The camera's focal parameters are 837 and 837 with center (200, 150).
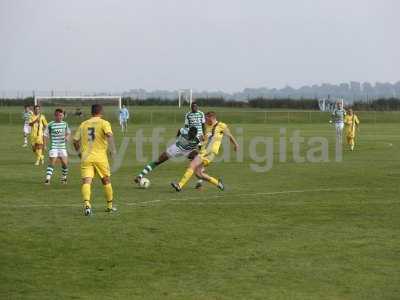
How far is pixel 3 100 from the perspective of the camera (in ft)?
297

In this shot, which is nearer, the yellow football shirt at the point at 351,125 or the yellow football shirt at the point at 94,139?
the yellow football shirt at the point at 94,139

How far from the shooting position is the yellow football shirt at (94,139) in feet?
48.2

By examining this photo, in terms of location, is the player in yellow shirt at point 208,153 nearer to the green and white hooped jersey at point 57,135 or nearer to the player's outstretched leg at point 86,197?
the green and white hooped jersey at point 57,135

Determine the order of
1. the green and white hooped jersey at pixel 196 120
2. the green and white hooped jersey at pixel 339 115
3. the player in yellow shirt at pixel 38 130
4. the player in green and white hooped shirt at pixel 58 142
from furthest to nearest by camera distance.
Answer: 1. the green and white hooped jersey at pixel 339 115
2. the player in yellow shirt at pixel 38 130
3. the player in green and white hooped shirt at pixel 58 142
4. the green and white hooped jersey at pixel 196 120

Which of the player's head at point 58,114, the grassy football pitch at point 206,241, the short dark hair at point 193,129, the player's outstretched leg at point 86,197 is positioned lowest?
the grassy football pitch at point 206,241

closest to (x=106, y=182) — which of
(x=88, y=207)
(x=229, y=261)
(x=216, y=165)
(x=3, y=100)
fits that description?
(x=88, y=207)

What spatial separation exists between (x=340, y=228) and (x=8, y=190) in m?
8.68

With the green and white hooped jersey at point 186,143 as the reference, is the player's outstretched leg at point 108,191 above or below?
below

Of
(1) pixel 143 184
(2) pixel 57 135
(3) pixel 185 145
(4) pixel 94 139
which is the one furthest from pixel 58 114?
(4) pixel 94 139

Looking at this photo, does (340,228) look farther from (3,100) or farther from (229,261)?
(3,100)

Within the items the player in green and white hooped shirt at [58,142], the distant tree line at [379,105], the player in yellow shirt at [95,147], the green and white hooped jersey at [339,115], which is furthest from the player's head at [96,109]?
the distant tree line at [379,105]

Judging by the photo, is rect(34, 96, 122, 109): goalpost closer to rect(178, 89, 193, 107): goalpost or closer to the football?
rect(178, 89, 193, 107): goalpost

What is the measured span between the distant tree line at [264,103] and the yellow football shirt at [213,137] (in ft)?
240

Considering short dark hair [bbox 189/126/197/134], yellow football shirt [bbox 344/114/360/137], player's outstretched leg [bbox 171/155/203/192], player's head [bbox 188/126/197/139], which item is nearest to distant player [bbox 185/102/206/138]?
short dark hair [bbox 189/126/197/134]
